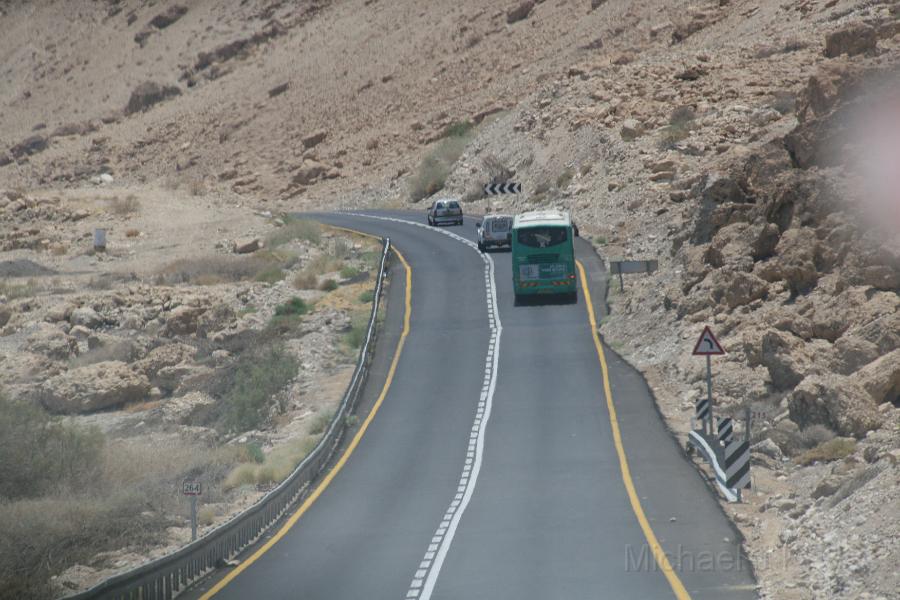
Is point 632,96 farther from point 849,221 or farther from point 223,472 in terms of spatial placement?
point 223,472

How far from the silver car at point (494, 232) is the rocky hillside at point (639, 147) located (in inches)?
186

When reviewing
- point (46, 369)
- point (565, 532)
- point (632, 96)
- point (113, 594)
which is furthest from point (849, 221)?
point (632, 96)

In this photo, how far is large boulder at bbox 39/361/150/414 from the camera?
41.5 metres

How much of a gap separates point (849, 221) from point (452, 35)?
8218cm

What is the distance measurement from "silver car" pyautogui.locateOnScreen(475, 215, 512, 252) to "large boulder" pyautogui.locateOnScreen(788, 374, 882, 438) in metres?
30.7

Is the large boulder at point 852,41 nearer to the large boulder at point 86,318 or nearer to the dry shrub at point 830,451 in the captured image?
the large boulder at point 86,318

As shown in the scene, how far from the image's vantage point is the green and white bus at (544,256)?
45.2 meters

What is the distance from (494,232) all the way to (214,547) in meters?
37.9

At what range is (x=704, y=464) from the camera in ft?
87.0

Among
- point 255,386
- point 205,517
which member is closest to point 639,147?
point 255,386

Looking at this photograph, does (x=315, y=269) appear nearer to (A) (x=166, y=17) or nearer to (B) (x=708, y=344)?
(B) (x=708, y=344)

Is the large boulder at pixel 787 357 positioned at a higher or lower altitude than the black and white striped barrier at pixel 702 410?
higher

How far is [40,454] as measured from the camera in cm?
2939

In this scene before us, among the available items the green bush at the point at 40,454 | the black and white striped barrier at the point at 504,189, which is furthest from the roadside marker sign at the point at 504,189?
the green bush at the point at 40,454
